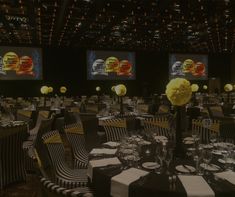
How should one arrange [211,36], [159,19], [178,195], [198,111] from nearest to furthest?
[178,195]
[198,111]
[159,19]
[211,36]

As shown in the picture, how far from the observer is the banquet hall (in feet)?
7.58

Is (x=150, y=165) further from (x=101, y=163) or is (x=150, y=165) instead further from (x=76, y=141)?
(x=76, y=141)

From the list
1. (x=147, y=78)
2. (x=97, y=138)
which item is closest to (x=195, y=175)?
(x=97, y=138)

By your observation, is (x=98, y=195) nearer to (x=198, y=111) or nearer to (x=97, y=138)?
(x=97, y=138)

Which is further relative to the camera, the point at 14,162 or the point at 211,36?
the point at 211,36

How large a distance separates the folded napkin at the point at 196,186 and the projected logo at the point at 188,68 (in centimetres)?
1860

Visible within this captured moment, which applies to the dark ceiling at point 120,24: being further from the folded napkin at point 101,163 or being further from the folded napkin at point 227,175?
the folded napkin at point 227,175

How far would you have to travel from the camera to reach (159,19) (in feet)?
43.1

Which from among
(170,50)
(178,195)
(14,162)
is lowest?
(14,162)

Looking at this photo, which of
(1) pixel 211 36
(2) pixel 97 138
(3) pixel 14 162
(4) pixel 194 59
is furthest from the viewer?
(4) pixel 194 59

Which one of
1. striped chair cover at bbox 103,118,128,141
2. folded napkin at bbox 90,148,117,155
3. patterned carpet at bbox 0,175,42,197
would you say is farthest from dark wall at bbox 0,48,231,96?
folded napkin at bbox 90,148,117,155

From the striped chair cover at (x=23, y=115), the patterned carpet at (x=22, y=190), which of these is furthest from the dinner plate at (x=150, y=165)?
the striped chair cover at (x=23, y=115)

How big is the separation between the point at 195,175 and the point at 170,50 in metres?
19.6

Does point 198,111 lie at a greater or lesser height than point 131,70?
lesser
